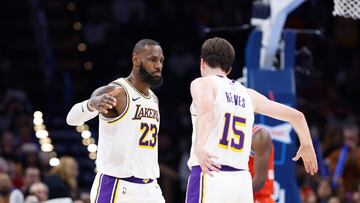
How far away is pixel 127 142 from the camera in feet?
26.2

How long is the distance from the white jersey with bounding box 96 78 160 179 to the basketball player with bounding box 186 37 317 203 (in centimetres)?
87

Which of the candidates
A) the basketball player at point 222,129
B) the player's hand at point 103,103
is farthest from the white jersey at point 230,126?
the player's hand at point 103,103

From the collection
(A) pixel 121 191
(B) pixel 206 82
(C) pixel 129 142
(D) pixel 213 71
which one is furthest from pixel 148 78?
(B) pixel 206 82

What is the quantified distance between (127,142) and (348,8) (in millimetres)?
3919

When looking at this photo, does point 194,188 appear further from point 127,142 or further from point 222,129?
point 127,142

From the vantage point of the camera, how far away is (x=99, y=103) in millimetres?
7434

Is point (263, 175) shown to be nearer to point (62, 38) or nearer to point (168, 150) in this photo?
point (168, 150)

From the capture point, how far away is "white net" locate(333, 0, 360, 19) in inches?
418

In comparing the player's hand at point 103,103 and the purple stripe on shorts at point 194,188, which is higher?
the player's hand at point 103,103

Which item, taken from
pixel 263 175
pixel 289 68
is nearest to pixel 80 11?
pixel 289 68

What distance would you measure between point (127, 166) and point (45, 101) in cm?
1018

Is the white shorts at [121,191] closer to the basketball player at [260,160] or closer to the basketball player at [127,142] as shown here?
the basketball player at [127,142]

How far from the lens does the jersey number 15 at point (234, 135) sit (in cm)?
705

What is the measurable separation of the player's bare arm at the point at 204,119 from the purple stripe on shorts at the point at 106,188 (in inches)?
51.3
